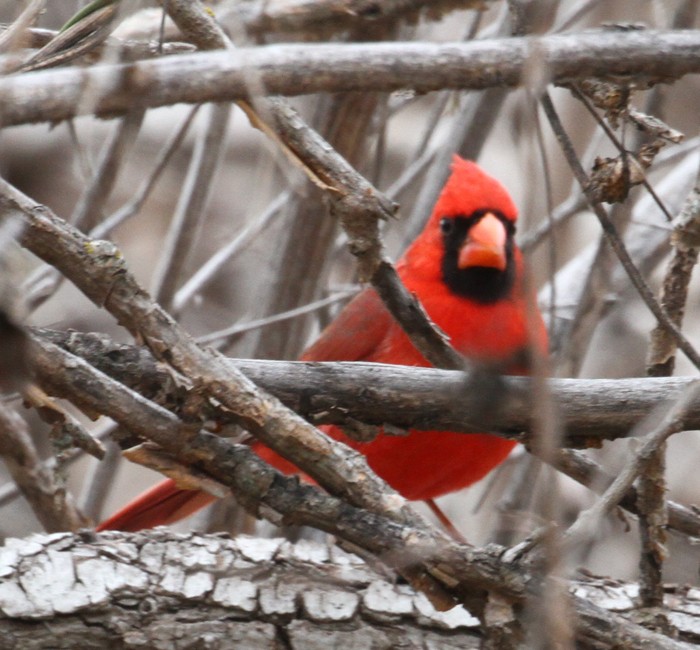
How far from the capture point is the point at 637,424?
5.23 ft

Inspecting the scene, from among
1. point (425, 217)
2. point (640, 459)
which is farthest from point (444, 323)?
point (640, 459)

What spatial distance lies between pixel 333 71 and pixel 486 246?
1703mm

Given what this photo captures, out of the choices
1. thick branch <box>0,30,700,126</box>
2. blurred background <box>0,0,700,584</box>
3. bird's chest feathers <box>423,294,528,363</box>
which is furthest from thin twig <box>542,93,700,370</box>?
bird's chest feathers <box>423,294,528,363</box>

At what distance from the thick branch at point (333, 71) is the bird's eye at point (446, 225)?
65.5 inches

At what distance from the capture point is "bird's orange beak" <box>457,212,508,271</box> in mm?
2623

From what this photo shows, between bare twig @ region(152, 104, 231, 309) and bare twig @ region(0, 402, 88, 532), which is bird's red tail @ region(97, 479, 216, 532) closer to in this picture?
bare twig @ region(0, 402, 88, 532)

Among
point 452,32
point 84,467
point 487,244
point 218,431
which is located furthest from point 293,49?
point 84,467

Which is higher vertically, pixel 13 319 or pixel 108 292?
pixel 108 292

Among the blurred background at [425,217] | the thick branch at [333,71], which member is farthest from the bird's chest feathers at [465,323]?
the thick branch at [333,71]

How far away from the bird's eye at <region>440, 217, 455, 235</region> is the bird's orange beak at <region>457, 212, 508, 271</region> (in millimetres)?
64

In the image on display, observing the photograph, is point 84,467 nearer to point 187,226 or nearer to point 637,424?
point 187,226

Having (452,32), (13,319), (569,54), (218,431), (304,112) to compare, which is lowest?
(13,319)

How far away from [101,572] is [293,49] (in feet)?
3.36

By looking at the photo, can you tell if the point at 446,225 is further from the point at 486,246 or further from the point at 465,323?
the point at 465,323
